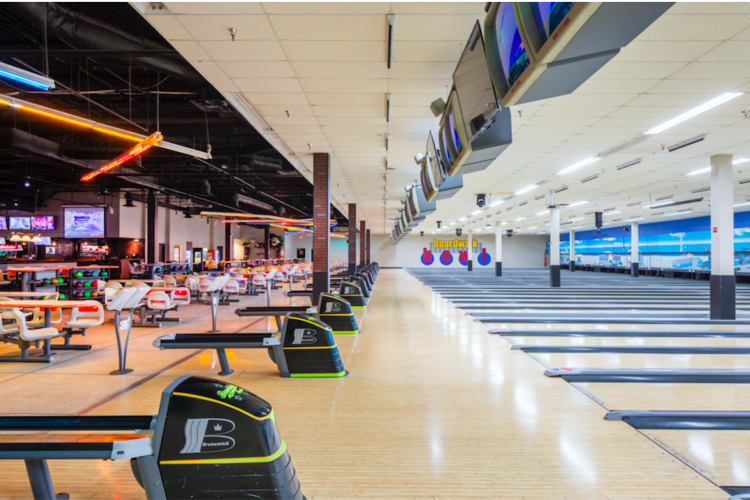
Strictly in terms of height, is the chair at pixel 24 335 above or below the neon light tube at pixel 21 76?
Answer: below

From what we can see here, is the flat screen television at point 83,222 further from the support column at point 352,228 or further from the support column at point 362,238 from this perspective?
the support column at point 362,238

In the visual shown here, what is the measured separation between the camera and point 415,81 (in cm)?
516

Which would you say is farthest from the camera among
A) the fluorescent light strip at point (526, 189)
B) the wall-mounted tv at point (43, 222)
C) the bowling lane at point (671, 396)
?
the wall-mounted tv at point (43, 222)

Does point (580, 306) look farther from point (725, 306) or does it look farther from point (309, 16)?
point (309, 16)

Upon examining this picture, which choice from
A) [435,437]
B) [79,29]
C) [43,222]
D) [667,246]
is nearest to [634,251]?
[667,246]

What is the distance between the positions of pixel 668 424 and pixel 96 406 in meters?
4.62

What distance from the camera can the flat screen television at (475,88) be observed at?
288cm

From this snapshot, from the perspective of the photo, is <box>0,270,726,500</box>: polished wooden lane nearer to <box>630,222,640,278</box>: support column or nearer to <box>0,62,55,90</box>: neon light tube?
<box>0,62,55,90</box>: neon light tube

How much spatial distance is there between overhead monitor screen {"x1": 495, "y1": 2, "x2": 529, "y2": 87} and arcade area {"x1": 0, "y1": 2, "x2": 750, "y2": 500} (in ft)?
0.06

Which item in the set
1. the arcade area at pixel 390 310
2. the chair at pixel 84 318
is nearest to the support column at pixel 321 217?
the arcade area at pixel 390 310

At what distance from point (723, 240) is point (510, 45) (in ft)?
28.5

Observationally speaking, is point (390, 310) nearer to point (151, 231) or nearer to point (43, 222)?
point (151, 231)

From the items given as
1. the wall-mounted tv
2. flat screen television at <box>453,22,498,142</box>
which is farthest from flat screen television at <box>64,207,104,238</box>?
flat screen television at <box>453,22,498,142</box>

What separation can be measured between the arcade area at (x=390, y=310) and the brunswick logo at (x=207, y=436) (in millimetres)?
11
